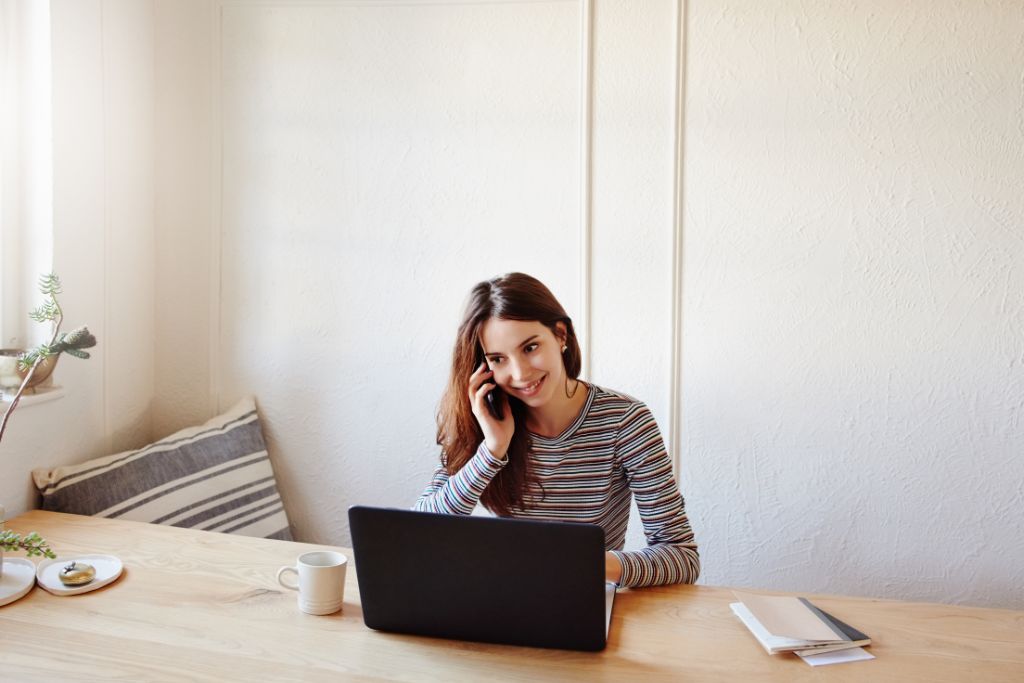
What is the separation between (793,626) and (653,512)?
1.38 feet

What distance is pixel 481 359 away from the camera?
1807 mm

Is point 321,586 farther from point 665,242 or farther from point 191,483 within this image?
point 665,242

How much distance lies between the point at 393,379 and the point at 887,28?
1.65 m

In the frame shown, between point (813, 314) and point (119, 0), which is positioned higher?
point (119, 0)

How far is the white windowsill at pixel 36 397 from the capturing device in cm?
205

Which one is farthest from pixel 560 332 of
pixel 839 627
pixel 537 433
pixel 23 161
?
pixel 23 161

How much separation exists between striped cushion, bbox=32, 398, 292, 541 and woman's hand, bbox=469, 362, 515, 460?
103 centimetres

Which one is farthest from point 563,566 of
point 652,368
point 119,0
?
point 119,0

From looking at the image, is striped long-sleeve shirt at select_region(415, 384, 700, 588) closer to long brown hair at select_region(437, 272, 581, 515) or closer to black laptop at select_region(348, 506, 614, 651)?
long brown hair at select_region(437, 272, 581, 515)

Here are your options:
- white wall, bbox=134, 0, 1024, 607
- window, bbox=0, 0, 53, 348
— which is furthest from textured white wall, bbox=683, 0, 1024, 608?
window, bbox=0, 0, 53, 348

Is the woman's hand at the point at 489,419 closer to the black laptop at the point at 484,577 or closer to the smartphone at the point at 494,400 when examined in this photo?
the smartphone at the point at 494,400

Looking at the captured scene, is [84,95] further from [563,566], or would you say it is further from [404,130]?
[563,566]

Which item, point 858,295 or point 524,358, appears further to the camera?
point 858,295

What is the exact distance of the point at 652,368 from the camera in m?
2.40
